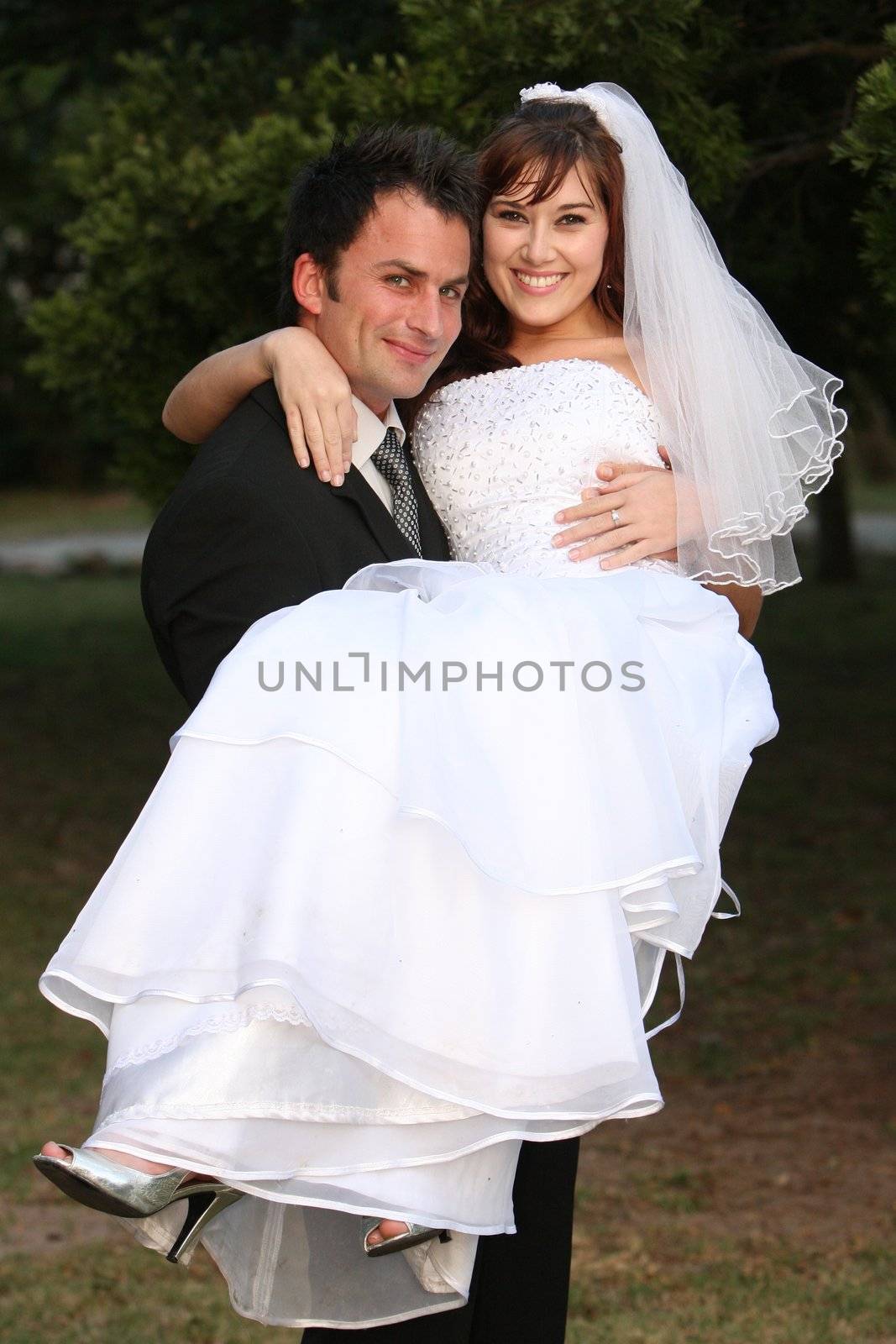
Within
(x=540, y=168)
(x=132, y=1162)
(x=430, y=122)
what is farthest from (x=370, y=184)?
(x=132, y=1162)

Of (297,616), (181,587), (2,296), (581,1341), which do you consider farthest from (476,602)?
(2,296)

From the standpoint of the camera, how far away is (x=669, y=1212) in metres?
4.77

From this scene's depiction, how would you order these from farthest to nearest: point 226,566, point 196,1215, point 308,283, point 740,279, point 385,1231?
point 740,279, point 308,283, point 226,566, point 196,1215, point 385,1231

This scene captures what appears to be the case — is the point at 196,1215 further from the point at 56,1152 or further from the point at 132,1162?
the point at 56,1152

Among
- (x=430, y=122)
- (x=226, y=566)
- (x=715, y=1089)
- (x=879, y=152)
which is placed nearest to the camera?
(x=226, y=566)

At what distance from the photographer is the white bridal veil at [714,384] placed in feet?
9.70

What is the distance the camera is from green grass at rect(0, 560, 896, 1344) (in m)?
4.23

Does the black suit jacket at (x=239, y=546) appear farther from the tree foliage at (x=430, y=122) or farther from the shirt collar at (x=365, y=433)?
the tree foliage at (x=430, y=122)

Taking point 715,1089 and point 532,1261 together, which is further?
point 715,1089

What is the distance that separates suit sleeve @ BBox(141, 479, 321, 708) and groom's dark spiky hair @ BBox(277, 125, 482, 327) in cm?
47

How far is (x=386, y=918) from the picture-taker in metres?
2.33

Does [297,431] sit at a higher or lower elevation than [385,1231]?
higher

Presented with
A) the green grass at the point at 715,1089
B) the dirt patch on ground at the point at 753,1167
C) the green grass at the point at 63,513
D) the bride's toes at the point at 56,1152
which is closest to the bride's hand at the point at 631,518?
the bride's toes at the point at 56,1152

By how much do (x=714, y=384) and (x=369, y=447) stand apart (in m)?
0.65
